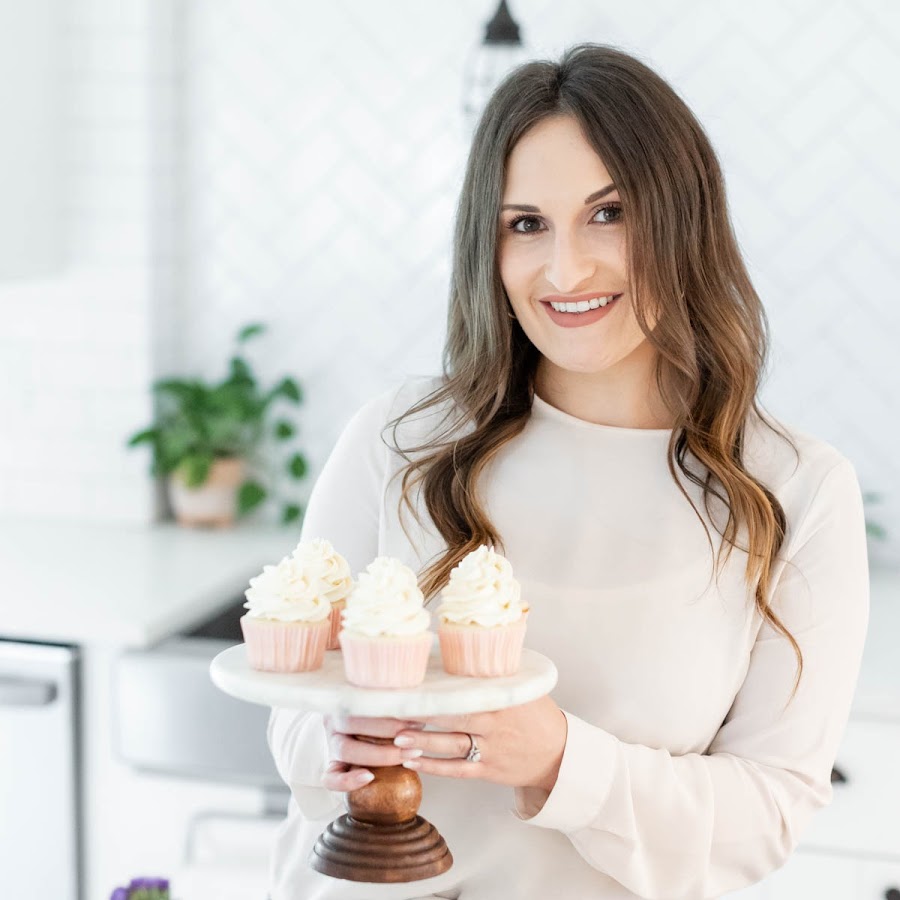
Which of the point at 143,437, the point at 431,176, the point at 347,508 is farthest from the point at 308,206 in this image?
the point at 347,508

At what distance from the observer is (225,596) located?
236 cm

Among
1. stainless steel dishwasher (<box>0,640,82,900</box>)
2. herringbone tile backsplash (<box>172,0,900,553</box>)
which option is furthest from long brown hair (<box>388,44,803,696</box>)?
herringbone tile backsplash (<box>172,0,900,553</box>)

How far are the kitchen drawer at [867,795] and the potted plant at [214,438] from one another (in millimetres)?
1341

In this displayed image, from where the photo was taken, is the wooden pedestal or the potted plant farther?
the potted plant

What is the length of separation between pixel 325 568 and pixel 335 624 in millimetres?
51

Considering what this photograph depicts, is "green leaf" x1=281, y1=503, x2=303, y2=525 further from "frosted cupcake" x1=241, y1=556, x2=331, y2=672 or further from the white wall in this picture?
"frosted cupcake" x1=241, y1=556, x2=331, y2=672

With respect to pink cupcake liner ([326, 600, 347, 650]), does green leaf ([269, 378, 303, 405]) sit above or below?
above

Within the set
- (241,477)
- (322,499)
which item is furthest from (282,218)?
(322,499)

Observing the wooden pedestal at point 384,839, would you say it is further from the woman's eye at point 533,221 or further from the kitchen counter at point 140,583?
the kitchen counter at point 140,583

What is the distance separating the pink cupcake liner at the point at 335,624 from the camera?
1133 mm

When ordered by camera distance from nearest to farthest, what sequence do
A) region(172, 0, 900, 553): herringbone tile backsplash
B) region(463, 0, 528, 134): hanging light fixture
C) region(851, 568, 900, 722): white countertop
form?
1. region(851, 568, 900, 722): white countertop
2. region(463, 0, 528, 134): hanging light fixture
3. region(172, 0, 900, 553): herringbone tile backsplash

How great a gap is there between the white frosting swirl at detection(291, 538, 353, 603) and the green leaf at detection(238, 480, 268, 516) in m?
1.64

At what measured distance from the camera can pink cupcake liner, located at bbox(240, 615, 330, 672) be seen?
3.41ft

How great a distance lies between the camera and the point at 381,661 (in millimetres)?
1002
